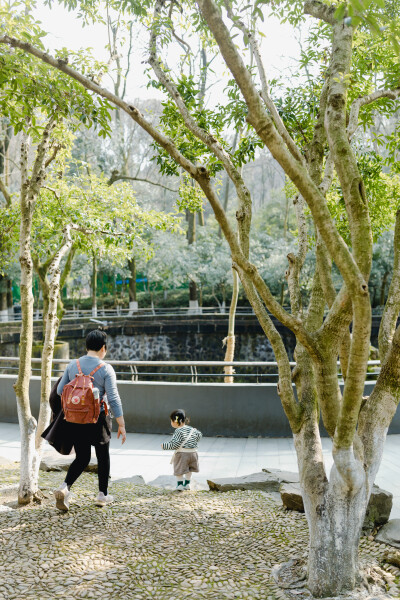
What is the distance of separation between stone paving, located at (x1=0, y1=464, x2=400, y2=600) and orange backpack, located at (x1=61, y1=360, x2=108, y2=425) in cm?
86

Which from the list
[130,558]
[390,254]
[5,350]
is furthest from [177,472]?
[390,254]

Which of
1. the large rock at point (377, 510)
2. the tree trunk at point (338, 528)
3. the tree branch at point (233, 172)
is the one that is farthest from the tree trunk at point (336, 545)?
the tree branch at point (233, 172)

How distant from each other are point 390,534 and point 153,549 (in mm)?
1792

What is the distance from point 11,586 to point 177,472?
2.42 meters

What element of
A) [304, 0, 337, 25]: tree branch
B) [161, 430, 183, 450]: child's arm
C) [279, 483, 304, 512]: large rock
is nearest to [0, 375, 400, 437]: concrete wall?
[161, 430, 183, 450]: child's arm

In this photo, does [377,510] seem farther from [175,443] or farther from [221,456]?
[221,456]

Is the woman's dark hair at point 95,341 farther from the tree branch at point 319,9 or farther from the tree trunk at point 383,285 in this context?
the tree trunk at point 383,285

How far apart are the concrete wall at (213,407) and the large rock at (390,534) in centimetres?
468

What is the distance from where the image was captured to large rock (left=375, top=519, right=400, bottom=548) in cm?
382

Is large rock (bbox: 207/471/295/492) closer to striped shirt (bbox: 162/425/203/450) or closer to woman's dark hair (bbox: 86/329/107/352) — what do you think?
striped shirt (bbox: 162/425/203/450)

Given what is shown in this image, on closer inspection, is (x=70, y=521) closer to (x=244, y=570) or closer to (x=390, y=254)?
(x=244, y=570)

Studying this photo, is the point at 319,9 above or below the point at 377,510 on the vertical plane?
above

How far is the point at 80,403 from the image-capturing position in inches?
169

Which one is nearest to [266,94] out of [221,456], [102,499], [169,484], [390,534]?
[390,534]
